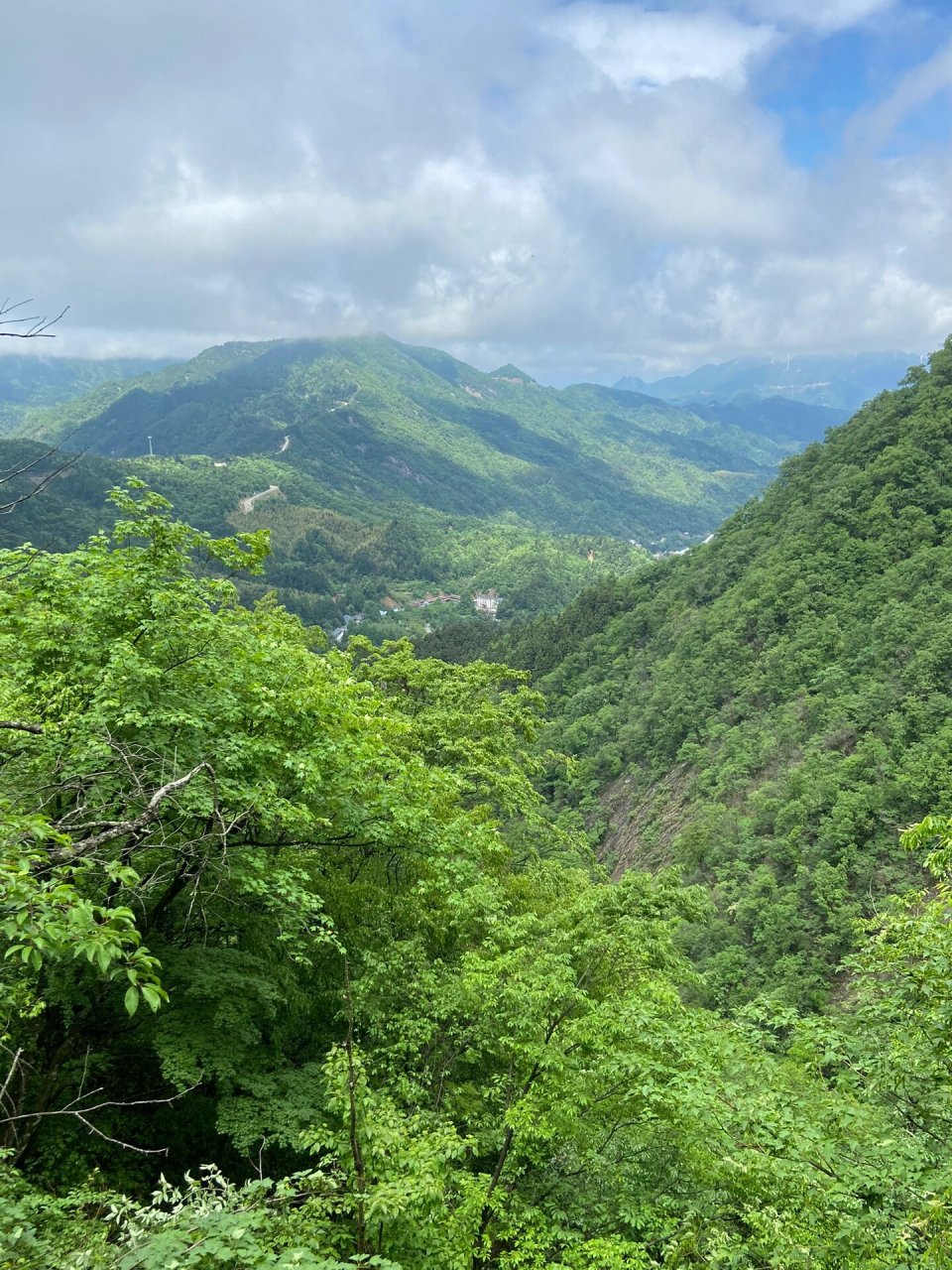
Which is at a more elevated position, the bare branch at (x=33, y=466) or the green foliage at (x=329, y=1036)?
the bare branch at (x=33, y=466)

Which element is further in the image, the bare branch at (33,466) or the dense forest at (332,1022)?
the dense forest at (332,1022)

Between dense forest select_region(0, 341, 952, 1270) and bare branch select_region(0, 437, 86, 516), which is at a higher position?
bare branch select_region(0, 437, 86, 516)

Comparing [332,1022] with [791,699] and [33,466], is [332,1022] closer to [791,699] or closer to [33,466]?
[33,466]

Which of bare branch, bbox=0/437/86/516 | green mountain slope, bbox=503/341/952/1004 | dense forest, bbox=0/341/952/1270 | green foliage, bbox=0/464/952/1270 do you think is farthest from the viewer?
green mountain slope, bbox=503/341/952/1004

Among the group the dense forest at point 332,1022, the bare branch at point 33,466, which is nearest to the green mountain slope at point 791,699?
the dense forest at point 332,1022

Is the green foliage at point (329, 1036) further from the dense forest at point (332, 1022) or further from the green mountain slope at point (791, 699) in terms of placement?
the green mountain slope at point (791, 699)

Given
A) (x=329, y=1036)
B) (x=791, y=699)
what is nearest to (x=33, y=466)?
(x=329, y=1036)

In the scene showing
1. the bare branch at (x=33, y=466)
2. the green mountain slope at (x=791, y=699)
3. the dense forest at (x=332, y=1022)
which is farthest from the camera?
the green mountain slope at (x=791, y=699)

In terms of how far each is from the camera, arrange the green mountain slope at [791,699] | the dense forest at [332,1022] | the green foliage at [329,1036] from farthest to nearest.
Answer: the green mountain slope at [791,699], the green foliage at [329,1036], the dense forest at [332,1022]

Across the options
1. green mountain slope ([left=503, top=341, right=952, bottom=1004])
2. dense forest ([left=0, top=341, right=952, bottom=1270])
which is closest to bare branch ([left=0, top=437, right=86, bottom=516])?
dense forest ([left=0, top=341, right=952, bottom=1270])

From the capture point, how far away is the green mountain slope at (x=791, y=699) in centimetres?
2841

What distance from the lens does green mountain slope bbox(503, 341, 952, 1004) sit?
28.4 metres

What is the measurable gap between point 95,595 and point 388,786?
518 cm

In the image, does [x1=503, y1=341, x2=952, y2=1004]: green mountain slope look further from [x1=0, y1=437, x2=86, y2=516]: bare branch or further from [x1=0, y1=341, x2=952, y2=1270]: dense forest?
[x1=0, y1=437, x2=86, y2=516]: bare branch
